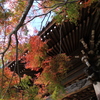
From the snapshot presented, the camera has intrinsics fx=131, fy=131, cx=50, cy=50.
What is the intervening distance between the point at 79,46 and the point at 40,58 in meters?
1.39

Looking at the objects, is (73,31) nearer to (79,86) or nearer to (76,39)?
(76,39)

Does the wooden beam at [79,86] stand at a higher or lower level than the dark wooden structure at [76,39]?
lower

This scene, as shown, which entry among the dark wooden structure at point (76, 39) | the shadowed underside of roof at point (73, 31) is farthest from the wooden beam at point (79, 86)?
the shadowed underside of roof at point (73, 31)

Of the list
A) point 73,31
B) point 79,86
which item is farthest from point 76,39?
point 79,86

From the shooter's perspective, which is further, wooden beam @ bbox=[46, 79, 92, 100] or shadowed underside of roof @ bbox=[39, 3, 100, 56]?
wooden beam @ bbox=[46, 79, 92, 100]

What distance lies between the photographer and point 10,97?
12.4 feet

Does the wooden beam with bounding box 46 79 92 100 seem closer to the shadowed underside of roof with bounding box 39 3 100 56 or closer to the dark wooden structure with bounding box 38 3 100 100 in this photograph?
the dark wooden structure with bounding box 38 3 100 100

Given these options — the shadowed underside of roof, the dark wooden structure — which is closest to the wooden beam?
the dark wooden structure

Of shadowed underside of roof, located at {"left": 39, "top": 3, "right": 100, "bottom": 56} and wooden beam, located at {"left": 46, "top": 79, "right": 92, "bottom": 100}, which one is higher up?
shadowed underside of roof, located at {"left": 39, "top": 3, "right": 100, "bottom": 56}

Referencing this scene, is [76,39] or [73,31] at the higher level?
[73,31]

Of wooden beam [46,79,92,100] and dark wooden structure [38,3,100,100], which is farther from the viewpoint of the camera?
wooden beam [46,79,92,100]

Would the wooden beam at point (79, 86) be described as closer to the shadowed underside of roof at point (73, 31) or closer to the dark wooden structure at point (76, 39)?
the dark wooden structure at point (76, 39)

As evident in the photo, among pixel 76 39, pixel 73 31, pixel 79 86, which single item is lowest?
pixel 79 86

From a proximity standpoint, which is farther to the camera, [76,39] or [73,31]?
[76,39]
